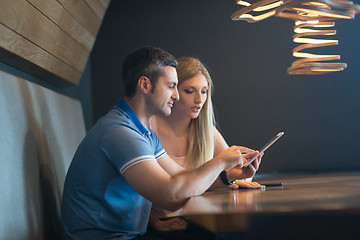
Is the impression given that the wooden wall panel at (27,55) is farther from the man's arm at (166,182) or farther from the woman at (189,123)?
the man's arm at (166,182)

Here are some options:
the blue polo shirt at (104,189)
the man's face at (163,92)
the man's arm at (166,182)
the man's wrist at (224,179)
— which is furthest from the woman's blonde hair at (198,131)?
the man's arm at (166,182)

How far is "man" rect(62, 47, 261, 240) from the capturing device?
5.49 feet

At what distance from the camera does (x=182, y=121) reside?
2.97 meters

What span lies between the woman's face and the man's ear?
0.81m

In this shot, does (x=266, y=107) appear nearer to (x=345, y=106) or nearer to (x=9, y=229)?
(x=345, y=106)

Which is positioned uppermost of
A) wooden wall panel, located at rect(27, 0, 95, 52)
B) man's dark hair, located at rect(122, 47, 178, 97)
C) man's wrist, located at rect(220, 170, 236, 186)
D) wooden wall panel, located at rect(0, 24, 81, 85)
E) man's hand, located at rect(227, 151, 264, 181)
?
wooden wall panel, located at rect(27, 0, 95, 52)

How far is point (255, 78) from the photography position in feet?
16.6

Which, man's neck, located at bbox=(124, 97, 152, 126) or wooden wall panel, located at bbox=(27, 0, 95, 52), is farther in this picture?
wooden wall panel, located at bbox=(27, 0, 95, 52)

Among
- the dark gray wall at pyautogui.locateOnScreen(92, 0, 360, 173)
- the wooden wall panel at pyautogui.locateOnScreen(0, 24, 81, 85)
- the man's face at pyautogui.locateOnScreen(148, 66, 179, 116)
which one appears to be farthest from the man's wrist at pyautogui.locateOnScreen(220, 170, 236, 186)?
the dark gray wall at pyautogui.locateOnScreen(92, 0, 360, 173)

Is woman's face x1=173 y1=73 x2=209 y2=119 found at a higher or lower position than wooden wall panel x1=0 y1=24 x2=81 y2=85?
lower

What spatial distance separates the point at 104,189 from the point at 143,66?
644mm

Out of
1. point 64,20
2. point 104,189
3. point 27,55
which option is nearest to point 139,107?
point 104,189

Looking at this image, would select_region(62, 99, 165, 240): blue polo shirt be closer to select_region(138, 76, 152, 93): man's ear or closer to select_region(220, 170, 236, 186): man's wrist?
select_region(138, 76, 152, 93): man's ear

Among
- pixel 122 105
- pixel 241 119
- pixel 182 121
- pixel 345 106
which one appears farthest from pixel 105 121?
pixel 345 106
